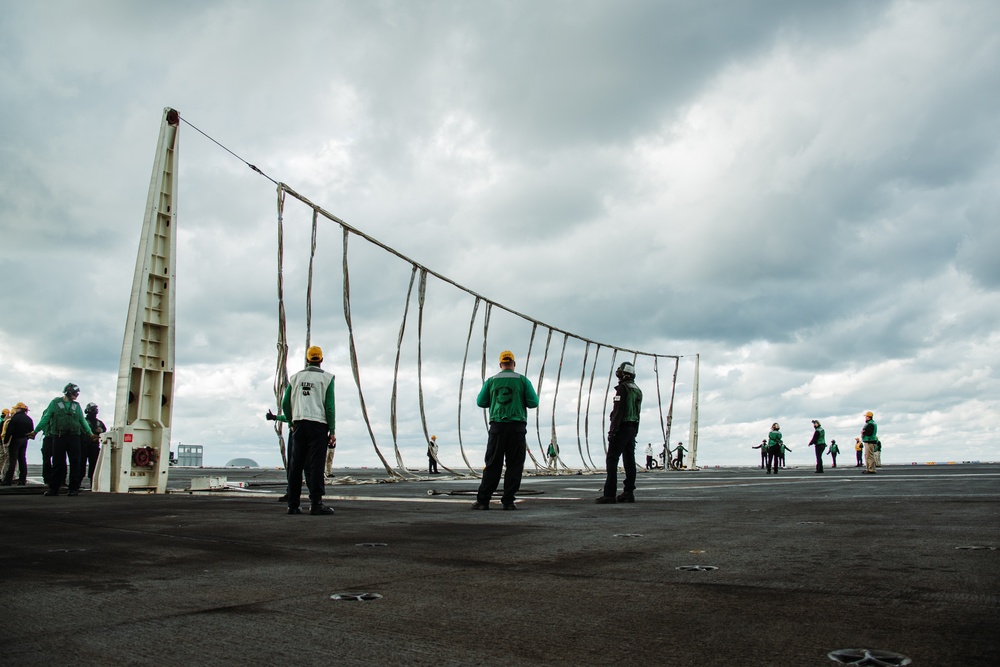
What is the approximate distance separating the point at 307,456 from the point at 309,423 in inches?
14.5

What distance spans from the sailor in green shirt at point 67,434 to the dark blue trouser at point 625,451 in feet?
28.0

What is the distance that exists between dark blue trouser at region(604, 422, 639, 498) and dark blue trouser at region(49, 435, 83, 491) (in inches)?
334

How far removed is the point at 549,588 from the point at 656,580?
556 mm

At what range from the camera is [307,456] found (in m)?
9.37

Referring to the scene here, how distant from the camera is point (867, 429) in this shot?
2625 cm

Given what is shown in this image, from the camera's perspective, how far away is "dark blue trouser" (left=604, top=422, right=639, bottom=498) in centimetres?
1088

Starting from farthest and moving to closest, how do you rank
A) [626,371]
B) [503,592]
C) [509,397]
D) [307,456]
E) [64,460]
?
[64,460], [626,371], [509,397], [307,456], [503,592]

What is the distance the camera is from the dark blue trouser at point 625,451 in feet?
35.7

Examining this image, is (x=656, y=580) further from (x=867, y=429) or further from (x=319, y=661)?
(x=867, y=429)

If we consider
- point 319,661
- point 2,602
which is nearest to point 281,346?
point 2,602

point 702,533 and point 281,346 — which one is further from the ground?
point 281,346

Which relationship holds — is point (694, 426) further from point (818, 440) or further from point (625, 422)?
point (625, 422)

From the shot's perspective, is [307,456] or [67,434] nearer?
[307,456]

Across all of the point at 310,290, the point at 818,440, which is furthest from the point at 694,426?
the point at 310,290
